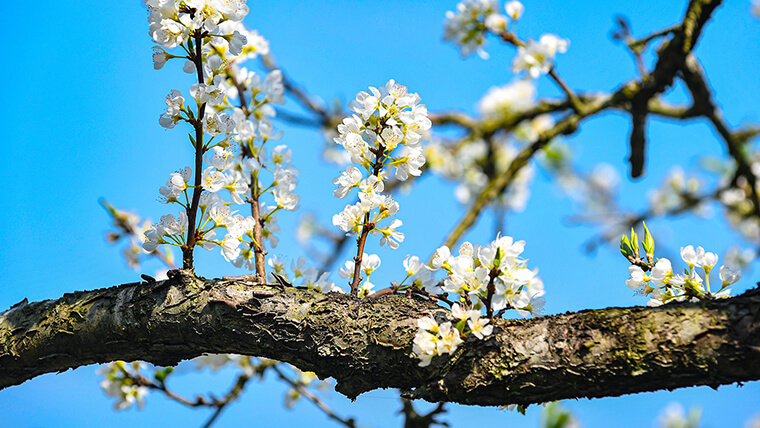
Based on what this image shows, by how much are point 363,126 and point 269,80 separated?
0.61m

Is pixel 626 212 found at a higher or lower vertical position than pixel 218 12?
higher

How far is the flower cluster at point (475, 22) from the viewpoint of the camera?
8.71 ft

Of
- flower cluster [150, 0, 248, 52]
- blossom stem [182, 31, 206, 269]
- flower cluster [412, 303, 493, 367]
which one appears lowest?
flower cluster [412, 303, 493, 367]

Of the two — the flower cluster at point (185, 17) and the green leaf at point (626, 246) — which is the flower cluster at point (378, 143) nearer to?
the flower cluster at point (185, 17)

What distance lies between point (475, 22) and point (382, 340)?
2002mm

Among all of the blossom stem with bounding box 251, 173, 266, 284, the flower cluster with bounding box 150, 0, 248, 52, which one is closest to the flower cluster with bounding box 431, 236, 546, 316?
the blossom stem with bounding box 251, 173, 266, 284

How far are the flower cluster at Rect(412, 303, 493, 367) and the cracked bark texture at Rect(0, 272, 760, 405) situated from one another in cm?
4

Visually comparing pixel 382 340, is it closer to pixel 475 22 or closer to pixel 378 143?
pixel 378 143

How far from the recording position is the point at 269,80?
1851 millimetres

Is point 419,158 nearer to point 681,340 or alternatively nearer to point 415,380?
point 415,380

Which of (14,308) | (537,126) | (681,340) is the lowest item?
(681,340)

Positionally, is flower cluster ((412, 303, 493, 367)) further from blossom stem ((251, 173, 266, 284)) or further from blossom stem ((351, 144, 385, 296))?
blossom stem ((251, 173, 266, 284))

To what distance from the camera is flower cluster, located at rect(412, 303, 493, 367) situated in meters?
1.19

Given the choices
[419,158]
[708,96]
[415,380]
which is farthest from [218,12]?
[708,96]
